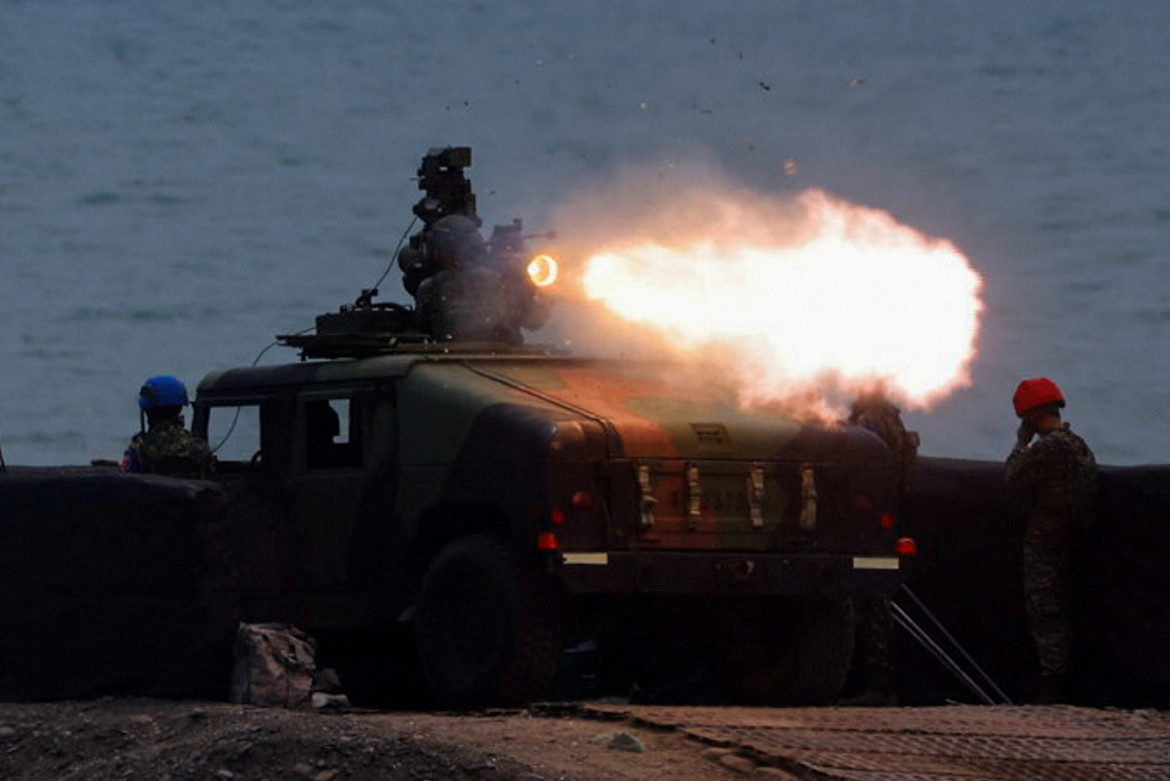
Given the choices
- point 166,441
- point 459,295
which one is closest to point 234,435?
point 166,441

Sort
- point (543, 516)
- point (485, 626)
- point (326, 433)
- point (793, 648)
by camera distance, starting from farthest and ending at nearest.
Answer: point (326, 433)
point (793, 648)
point (485, 626)
point (543, 516)

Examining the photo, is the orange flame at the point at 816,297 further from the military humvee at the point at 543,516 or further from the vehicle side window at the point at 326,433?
the vehicle side window at the point at 326,433

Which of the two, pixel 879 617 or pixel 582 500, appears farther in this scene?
pixel 879 617

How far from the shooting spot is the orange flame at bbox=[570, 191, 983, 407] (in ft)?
49.2

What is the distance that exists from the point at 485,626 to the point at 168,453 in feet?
9.27

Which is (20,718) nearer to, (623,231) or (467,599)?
(467,599)

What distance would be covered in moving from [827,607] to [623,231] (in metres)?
3.46

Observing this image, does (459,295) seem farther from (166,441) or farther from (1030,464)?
(1030,464)

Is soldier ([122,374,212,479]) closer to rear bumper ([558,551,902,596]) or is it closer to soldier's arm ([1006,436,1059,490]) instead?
rear bumper ([558,551,902,596])

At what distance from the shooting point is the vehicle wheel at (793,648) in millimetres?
13594

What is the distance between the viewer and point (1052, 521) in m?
14.5

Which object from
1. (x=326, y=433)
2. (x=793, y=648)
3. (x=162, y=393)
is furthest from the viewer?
(x=162, y=393)

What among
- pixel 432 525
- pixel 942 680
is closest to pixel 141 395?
pixel 432 525

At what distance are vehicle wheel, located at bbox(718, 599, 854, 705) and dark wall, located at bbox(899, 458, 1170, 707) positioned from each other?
1.75 m
